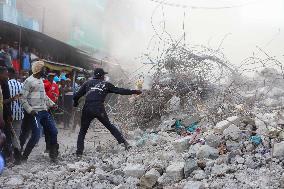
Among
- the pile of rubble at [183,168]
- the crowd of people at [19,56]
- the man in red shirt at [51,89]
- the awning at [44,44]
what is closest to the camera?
the pile of rubble at [183,168]

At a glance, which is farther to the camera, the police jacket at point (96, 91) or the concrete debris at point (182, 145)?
the police jacket at point (96, 91)

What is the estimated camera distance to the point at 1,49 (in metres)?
10.8

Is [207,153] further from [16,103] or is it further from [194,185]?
[16,103]

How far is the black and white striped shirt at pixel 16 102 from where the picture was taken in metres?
6.92

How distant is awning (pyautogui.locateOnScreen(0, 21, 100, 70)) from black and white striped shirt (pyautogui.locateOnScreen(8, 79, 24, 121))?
16.2 ft

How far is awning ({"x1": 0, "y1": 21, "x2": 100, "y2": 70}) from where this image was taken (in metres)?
A: 12.3

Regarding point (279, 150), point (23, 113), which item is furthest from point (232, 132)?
point (23, 113)

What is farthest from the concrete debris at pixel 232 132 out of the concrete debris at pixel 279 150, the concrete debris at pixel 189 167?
the concrete debris at pixel 189 167

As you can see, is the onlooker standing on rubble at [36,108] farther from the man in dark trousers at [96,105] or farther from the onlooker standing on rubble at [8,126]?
the man in dark trousers at [96,105]

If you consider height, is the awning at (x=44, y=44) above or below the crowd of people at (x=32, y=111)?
above

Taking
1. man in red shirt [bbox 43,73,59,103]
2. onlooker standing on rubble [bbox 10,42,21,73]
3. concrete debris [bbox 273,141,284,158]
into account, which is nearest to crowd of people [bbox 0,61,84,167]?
man in red shirt [bbox 43,73,59,103]

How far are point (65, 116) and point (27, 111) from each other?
15.6 feet

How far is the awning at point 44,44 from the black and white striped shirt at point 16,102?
4.94m

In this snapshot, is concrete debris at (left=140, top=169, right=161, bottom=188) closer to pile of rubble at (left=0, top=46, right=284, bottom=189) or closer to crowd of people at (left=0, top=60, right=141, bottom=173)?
pile of rubble at (left=0, top=46, right=284, bottom=189)
